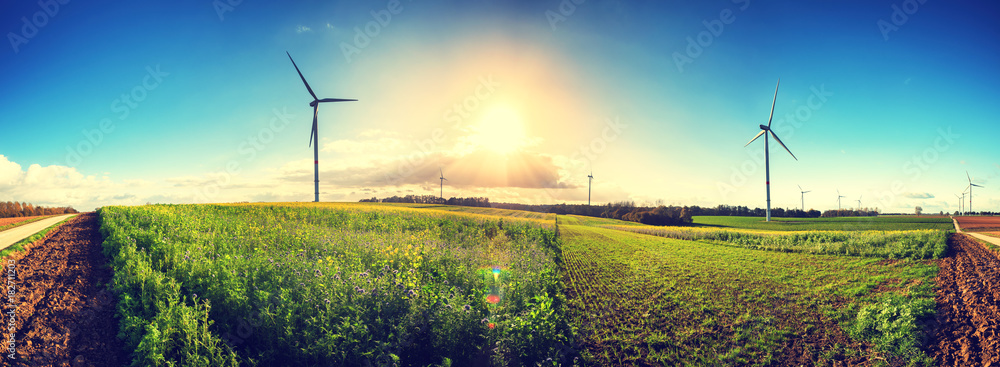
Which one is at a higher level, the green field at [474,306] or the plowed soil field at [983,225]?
the plowed soil field at [983,225]

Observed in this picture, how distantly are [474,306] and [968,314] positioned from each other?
1379 centimetres

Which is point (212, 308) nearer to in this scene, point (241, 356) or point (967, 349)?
point (241, 356)

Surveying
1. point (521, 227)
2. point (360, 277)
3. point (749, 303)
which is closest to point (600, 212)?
point (521, 227)

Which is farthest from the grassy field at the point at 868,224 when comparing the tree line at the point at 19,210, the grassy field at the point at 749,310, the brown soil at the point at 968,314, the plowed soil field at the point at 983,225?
the tree line at the point at 19,210

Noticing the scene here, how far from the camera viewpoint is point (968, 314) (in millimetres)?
10211

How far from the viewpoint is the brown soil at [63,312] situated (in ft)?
22.5

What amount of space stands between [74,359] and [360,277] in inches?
201

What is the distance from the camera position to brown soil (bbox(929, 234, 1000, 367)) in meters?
8.68

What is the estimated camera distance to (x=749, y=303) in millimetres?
12961

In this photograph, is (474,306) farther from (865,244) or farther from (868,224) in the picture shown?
(868,224)

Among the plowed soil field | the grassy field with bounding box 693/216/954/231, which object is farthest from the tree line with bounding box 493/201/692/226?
the plowed soil field

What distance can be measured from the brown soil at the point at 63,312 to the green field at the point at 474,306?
1.23 ft

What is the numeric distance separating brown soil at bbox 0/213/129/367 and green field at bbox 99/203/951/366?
0.38 meters

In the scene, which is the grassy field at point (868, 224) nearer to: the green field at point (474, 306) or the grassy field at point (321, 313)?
the green field at point (474, 306)
